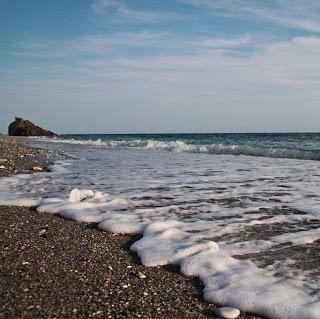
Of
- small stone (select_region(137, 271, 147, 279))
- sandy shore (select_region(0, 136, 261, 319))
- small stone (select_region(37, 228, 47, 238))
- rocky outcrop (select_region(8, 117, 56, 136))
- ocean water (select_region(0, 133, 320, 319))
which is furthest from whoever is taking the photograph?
rocky outcrop (select_region(8, 117, 56, 136))

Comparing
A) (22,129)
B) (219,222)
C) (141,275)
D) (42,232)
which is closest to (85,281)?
(141,275)

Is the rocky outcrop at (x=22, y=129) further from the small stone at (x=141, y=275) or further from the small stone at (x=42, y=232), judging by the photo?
the small stone at (x=141, y=275)

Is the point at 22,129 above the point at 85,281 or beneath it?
above

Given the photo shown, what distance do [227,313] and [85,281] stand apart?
101 centimetres

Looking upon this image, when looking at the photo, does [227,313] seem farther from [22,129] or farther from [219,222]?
[22,129]

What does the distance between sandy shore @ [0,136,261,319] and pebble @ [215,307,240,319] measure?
0.05 m

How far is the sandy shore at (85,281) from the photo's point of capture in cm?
252

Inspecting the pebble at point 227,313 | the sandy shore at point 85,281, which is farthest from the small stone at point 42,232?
the pebble at point 227,313

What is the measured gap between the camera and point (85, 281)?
293cm

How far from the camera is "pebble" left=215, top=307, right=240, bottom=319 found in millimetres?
2526

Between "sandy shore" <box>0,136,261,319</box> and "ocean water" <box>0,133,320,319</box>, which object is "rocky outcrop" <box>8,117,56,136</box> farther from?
"sandy shore" <box>0,136,261,319</box>

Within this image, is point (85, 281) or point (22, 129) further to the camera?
point (22, 129)

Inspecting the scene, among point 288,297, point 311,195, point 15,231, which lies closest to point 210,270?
point 288,297

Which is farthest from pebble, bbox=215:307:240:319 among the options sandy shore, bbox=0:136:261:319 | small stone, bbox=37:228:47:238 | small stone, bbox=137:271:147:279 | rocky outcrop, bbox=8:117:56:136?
rocky outcrop, bbox=8:117:56:136
